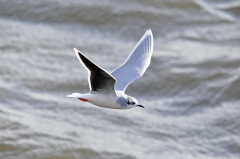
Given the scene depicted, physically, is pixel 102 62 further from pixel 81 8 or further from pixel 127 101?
pixel 127 101

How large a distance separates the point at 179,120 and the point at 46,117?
103 inches

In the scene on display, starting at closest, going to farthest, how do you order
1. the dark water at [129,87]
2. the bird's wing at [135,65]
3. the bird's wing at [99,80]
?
the bird's wing at [99,80] → the bird's wing at [135,65] → the dark water at [129,87]

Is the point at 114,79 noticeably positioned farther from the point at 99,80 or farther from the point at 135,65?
the point at 135,65

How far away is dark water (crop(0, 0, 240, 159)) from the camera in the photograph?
7.30 m

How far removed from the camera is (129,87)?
8.71 m

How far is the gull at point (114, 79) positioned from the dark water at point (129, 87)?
2.67 metres

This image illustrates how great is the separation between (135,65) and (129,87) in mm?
3959

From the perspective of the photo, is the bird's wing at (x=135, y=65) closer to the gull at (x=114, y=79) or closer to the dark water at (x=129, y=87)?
the gull at (x=114, y=79)

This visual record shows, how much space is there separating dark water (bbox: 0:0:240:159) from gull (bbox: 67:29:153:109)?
8.75 feet

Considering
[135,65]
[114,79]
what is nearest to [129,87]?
[135,65]

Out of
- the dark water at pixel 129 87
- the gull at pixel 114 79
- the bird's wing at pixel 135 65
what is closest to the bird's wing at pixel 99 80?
the gull at pixel 114 79

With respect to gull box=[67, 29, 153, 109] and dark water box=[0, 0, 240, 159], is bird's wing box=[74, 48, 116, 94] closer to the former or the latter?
gull box=[67, 29, 153, 109]

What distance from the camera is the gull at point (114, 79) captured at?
3540 mm

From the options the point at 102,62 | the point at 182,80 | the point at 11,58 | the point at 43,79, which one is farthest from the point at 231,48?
the point at 11,58
